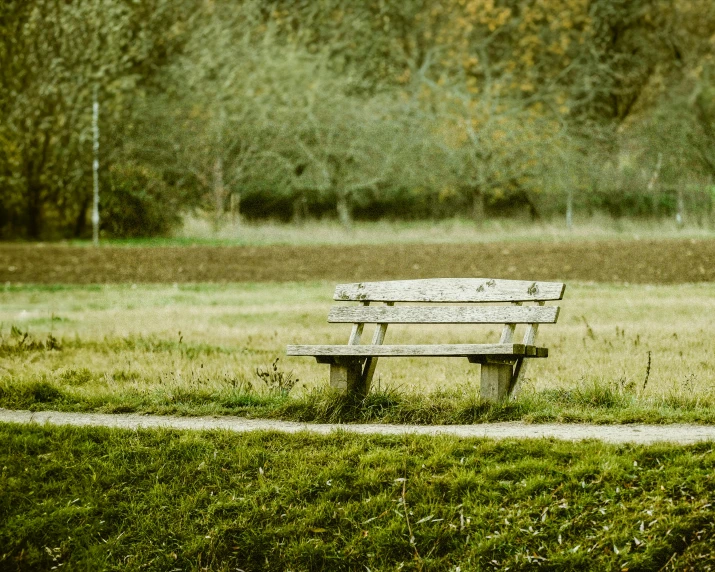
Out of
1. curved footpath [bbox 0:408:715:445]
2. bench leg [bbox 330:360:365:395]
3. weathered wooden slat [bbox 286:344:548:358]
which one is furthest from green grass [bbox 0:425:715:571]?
bench leg [bbox 330:360:365:395]

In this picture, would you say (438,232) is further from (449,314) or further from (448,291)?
(449,314)

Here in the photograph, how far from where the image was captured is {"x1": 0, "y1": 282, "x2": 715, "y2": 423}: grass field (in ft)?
26.2

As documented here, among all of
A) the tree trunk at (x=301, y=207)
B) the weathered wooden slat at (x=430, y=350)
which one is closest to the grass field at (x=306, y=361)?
the weathered wooden slat at (x=430, y=350)

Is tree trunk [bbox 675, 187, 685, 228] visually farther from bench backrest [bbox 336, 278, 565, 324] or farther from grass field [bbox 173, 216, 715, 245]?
bench backrest [bbox 336, 278, 565, 324]

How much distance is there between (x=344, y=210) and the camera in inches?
1244

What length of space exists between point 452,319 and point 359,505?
223 cm

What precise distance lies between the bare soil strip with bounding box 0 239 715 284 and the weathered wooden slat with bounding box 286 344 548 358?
10827mm

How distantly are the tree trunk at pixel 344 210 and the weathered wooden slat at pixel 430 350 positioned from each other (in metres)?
22.2

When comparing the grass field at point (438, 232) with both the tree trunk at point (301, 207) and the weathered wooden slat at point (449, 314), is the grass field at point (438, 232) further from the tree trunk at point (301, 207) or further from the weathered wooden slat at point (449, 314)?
the weathered wooden slat at point (449, 314)

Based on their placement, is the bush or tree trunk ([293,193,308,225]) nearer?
the bush

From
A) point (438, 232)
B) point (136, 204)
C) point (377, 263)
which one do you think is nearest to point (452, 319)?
point (377, 263)

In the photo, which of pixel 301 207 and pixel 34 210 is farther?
pixel 301 207

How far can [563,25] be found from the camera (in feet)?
123

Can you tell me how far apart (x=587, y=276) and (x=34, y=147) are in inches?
737
